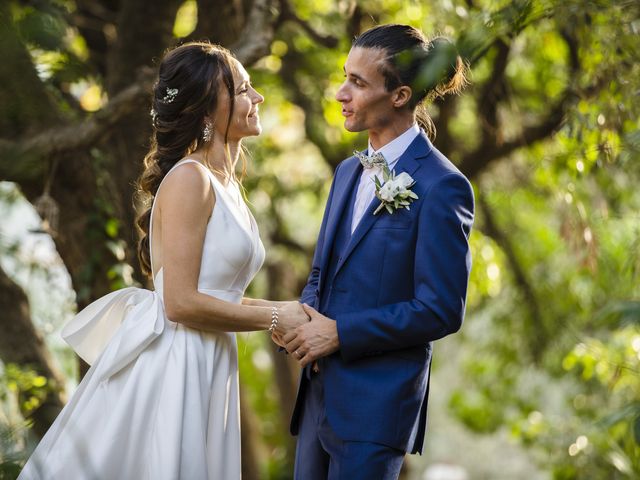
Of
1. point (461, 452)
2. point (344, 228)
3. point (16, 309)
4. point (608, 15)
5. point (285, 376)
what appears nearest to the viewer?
point (344, 228)

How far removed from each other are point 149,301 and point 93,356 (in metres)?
0.37

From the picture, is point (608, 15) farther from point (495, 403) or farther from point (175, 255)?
point (495, 403)

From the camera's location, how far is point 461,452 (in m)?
18.4

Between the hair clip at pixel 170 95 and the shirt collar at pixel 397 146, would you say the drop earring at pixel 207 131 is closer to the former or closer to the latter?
the hair clip at pixel 170 95

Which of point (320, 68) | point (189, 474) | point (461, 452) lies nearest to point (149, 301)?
point (189, 474)

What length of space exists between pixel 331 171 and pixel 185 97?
17.7 feet

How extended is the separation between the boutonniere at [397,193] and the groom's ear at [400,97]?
28 cm

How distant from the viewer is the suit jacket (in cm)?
270

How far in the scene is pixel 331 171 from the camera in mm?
8430

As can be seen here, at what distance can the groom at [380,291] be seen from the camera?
8.89ft

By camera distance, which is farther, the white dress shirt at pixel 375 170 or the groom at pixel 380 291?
the white dress shirt at pixel 375 170

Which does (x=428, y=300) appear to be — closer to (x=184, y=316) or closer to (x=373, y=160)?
(x=373, y=160)

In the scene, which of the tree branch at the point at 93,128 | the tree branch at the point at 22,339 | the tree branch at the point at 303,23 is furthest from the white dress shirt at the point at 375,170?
the tree branch at the point at 303,23

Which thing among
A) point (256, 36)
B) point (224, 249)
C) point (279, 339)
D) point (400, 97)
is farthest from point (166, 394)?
point (256, 36)
